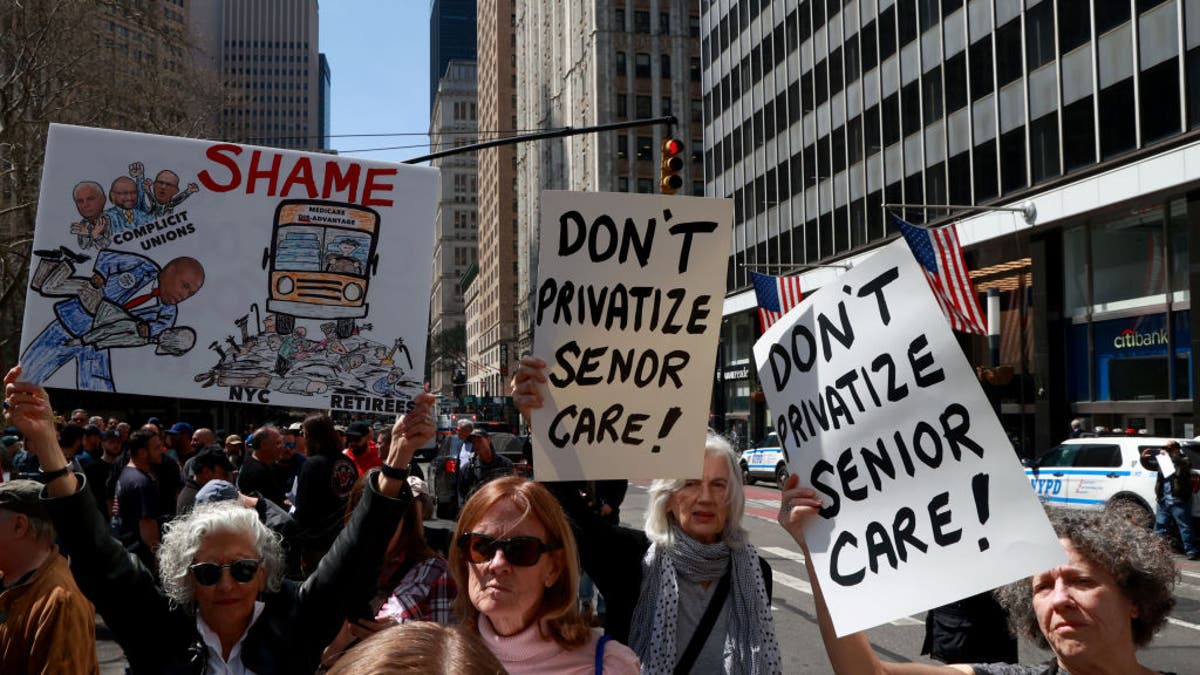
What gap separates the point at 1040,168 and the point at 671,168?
20.8 meters

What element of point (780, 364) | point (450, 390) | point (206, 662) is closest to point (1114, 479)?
point (780, 364)

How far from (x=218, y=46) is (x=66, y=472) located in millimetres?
200379

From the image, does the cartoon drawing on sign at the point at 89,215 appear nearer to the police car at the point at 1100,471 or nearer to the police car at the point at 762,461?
the police car at the point at 1100,471

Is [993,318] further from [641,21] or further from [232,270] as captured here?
[641,21]

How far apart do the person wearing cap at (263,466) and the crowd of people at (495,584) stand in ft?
17.2

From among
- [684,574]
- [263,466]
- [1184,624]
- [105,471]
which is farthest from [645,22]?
[684,574]

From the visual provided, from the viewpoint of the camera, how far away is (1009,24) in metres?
30.2

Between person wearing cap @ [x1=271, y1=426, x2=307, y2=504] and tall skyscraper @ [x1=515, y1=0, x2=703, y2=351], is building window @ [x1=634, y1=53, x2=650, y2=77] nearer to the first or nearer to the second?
tall skyscraper @ [x1=515, y1=0, x2=703, y2=351]

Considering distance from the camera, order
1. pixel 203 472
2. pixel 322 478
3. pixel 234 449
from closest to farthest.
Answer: pixel 322 478 < pixel 203 472 < pixel 234 449

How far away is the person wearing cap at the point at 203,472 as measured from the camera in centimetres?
819

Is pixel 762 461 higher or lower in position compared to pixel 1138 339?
lower

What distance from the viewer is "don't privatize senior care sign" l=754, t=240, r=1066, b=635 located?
9.78 ft

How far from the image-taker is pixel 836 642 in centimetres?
311

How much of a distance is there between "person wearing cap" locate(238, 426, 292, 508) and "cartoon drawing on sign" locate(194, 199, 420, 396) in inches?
213
